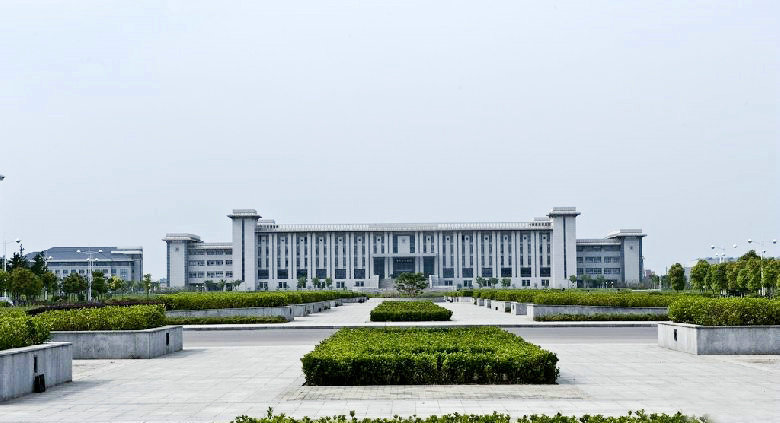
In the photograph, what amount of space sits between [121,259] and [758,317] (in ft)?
502

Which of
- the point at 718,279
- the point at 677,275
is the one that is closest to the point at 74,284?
the point at 677,275

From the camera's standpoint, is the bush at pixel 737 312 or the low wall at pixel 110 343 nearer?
the bush at pixel 737 312

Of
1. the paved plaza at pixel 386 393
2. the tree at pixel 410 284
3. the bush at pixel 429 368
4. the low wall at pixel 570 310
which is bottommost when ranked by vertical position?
the tree at pixel 410 284

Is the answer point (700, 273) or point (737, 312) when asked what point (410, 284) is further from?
point (737, 312)

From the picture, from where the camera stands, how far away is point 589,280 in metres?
134

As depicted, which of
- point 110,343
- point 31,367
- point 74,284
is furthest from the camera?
point 74,284

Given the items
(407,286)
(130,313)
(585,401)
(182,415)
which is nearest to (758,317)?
(585,401)

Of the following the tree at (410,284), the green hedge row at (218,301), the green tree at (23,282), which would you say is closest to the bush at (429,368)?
the green hedge row at (218,301)

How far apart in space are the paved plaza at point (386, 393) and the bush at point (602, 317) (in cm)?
1184

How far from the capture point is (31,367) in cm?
1269

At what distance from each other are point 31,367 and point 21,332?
0.81m

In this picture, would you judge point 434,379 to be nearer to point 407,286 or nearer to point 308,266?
point 407,286

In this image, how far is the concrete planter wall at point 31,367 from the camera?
1187cm

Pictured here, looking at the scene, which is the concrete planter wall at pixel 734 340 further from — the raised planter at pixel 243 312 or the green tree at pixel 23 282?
the green tree at pixel 23 282
